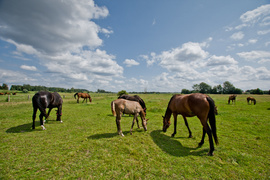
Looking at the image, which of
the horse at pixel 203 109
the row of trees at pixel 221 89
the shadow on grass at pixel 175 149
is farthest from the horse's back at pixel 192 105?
the row of trees at pixel 221 89

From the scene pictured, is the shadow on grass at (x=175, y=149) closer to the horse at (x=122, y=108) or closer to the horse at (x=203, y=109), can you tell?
the horse at (x=203, y=109)

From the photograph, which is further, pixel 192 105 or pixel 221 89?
pixel 221 89

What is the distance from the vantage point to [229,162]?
3.96 meters

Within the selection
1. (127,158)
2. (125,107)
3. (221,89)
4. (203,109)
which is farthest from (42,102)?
(221,89)

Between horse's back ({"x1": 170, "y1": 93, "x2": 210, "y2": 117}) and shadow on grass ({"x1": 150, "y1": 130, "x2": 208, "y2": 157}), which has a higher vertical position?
horse's back ({"x1": 170, "y1": 93, "x2": 210, "y2": 117})

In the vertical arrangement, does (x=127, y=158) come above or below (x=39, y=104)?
below

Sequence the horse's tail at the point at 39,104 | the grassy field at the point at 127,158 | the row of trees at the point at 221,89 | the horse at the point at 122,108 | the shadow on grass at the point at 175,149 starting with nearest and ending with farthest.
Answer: the grassy field at the point at 127,158 → the shadow on grass at the point at 175,149 → the horse at the point at 122,108 → the horse's tail at the point at 39,104 → the row of trees at the point at 221,89

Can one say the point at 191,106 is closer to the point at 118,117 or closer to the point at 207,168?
the point at 207,168

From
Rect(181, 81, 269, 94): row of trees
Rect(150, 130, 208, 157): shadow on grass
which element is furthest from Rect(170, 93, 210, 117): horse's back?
Rect(181, 81, 269, 94): row of trees

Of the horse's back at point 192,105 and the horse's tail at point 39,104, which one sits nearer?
the horse's back at point 192,105

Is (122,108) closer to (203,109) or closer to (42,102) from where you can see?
(203,109)

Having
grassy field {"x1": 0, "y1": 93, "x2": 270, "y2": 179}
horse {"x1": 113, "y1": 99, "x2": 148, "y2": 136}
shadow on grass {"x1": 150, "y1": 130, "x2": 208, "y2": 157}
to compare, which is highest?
horse {"x1": 113, "y1": 99, "x2": 148, "y2": 136}

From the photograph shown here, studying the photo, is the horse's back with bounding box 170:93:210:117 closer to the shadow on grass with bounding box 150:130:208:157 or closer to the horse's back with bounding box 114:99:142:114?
the shadow on grass with bounding box 150:130:208:157

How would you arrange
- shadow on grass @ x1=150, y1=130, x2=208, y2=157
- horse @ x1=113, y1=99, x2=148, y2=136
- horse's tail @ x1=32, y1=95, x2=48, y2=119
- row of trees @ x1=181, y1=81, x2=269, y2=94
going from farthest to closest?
row of trees @ x1=181, y1=81, x2=269, y2=94
horse's tail @ x1=32, y1=95, x2=48, y2=119
horse @ x1=113, y1=99, x2=148, y2=136
shadow on grass @ x1=150, y1=130, x2=208, y2=157
